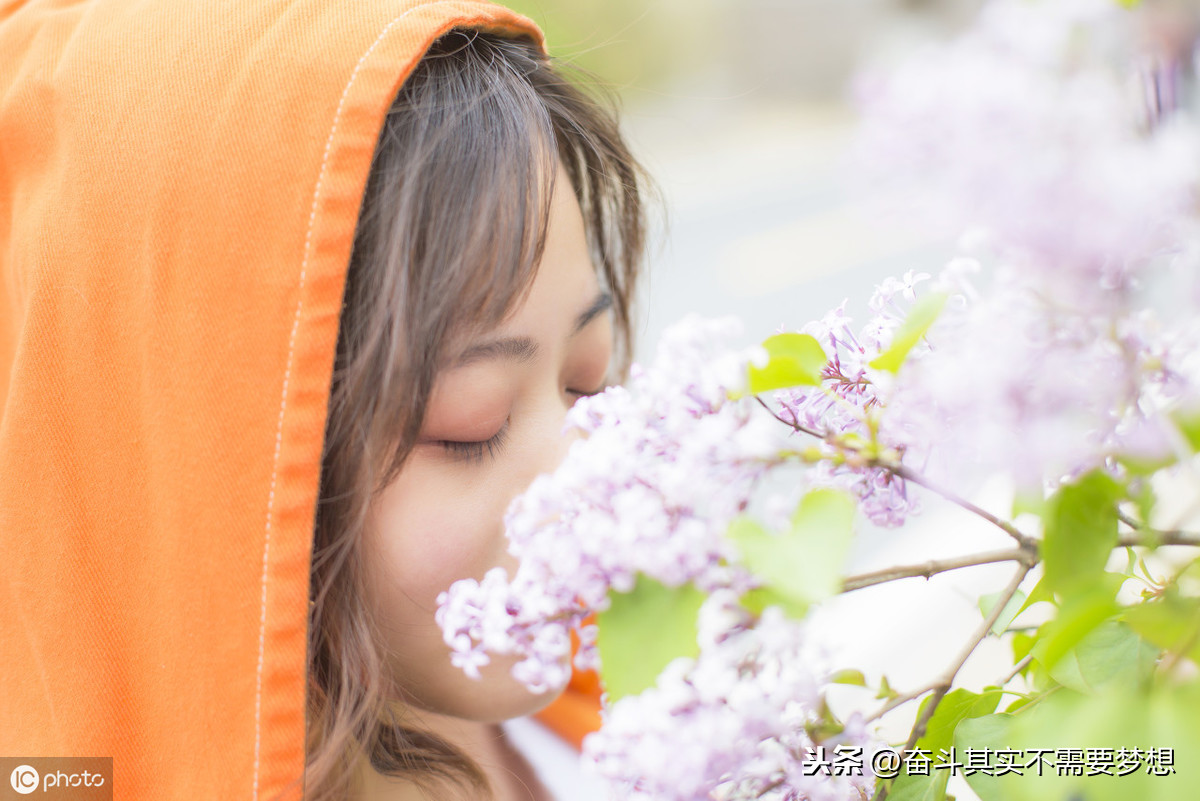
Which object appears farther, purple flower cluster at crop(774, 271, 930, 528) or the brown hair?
the brown hair

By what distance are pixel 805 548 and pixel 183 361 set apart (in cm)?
48

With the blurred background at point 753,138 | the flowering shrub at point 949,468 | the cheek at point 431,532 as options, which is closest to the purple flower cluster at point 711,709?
the flowering shrub at point 949,468

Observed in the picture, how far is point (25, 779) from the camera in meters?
0.66

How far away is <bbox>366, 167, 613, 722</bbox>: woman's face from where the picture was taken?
60cm

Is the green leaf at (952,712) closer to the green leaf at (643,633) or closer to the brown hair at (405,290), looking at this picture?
the green leaf at (643,633)

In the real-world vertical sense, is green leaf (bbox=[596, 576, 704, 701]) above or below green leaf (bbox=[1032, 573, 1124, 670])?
below

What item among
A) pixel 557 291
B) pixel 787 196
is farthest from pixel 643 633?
pixel 787 196

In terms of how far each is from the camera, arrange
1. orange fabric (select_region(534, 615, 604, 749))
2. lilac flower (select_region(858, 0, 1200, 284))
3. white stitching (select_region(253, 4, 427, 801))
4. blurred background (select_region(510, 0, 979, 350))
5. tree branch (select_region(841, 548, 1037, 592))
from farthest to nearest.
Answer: blurred background (select_region(510, 0, 979, 350)) → orange fabric (select_region(534, 615, 604, 749)) → white stitching (select_region(253, 4, 427, 801)) → tree branch (select_region(841, 548, 1037, 592)) → lilac flower (select_region(858, 0, 1200, 284))

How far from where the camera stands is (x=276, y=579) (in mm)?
585

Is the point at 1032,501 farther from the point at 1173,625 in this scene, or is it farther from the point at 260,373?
the point at 260,373

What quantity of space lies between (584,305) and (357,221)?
0.60 ft

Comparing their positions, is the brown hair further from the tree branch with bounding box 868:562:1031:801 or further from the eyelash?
the tree branch with bounding box 868:562:1031:801

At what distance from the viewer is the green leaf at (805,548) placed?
28 cm

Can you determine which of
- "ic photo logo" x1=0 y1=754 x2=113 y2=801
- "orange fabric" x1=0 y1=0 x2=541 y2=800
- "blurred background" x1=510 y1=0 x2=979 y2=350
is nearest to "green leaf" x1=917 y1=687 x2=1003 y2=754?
"orange fabric" x1=0 y1=0 x2=541 y2=800
